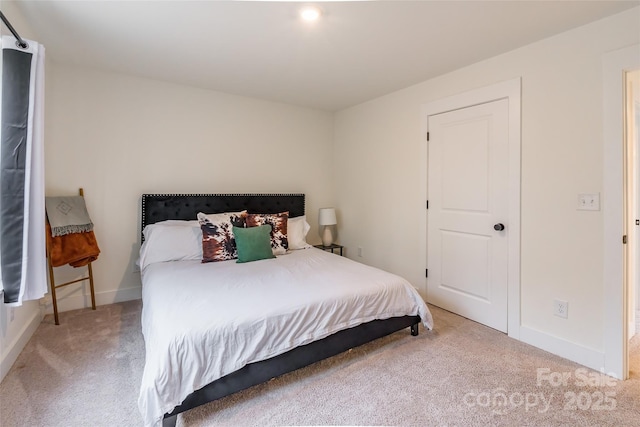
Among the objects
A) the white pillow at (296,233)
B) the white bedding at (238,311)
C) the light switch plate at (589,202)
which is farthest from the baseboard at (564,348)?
the white pillow at (296,233)

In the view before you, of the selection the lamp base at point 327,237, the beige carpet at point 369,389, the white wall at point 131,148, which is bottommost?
the beige carpet at point 369,389

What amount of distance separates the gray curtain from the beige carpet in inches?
24.0

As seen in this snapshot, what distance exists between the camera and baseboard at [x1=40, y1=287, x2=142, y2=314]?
279cm

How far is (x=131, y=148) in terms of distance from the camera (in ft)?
10.2

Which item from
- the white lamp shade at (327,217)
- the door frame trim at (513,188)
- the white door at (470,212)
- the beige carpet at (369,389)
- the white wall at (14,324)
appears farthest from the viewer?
the white lamp shade at (327,217)

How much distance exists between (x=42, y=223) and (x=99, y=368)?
3.28 feet

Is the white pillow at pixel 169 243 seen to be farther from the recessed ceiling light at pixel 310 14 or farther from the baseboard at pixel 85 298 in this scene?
the recessed ceiling light at pixel 310 14

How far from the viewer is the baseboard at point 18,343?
186cm

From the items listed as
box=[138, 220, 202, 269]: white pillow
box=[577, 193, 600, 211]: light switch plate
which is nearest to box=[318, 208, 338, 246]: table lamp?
box=[138, 220, 202, 269]: white pillow

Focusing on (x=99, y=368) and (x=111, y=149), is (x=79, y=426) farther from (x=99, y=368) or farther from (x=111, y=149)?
(x=111, y=149)

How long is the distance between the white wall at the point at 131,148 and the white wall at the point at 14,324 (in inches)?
23.5

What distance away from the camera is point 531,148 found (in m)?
2.33

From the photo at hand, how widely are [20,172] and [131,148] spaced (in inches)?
59.3

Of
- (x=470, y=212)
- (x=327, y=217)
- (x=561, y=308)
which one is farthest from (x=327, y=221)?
(x=561, y=308)
